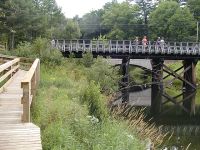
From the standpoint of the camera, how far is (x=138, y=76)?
5153 centimetres

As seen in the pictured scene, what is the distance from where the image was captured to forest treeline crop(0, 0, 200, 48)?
3925 centimetres

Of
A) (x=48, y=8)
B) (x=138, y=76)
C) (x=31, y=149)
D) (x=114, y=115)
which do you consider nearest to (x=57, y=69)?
(x=114, y=115)

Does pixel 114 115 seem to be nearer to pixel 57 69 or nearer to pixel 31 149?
pixel 31 149

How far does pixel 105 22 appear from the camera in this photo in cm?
8431

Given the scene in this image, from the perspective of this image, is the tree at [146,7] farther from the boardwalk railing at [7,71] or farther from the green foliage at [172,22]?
the boardwalk railing at [7,71]

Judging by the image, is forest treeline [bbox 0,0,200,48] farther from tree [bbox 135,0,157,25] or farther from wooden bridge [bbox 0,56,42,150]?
wooden bridge [bbox 0,56,42,150]

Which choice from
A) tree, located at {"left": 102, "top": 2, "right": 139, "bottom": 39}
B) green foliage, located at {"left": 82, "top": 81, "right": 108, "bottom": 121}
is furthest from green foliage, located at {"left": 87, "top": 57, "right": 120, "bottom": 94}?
tree, located at {"left": 102, "top": 2, "right": 139, "bottom": 39}

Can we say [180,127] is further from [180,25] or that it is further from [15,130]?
[180,25]

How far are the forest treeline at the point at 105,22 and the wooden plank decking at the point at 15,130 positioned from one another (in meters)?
29.8

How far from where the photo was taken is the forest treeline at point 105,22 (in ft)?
129

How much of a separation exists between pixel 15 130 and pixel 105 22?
3079 inches

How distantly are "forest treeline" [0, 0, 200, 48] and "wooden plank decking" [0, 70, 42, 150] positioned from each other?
2982 centimetres

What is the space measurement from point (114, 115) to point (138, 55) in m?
23.2

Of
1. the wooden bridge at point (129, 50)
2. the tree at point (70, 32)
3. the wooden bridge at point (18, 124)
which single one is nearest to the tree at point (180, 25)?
the tree at point (70, 32)
